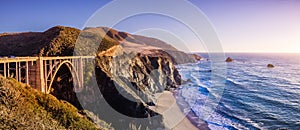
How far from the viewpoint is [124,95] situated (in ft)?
68.7

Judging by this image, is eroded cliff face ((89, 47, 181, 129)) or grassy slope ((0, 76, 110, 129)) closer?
grassy slope ((0, 76, 110, 129))

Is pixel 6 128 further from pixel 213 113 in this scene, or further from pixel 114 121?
pixel 213 113

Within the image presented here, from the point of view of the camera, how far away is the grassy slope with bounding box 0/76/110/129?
857 centimetres

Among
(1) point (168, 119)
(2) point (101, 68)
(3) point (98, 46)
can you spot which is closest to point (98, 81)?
(2) point (101, 68)

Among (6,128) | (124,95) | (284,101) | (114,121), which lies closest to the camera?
(6,128)

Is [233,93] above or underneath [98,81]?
underneath

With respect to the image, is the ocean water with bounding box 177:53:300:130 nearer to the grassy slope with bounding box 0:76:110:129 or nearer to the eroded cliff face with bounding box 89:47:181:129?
the eroded cliff face with bounding box 89:47:181:129

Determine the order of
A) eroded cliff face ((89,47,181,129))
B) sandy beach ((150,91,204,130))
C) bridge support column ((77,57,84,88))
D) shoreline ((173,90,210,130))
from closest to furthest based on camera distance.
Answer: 1. eroded cliff face ((89,47,181,129))
2. bridge support column ((77,57,84,88))
3. sandy beach ((150,91,204,130))
4. shoreline ((173,90,210,130))

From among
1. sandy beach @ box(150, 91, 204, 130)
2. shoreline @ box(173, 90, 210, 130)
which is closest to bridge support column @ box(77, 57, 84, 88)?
sandy beach @ box(150, 91, 204, 130)

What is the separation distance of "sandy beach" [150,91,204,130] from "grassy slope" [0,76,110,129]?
37.4ft

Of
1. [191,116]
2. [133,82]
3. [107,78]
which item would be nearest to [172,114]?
[191,116]

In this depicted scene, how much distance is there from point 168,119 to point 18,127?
687 inches

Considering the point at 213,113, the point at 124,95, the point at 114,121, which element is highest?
the point at 124,95

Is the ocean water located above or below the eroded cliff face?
below
